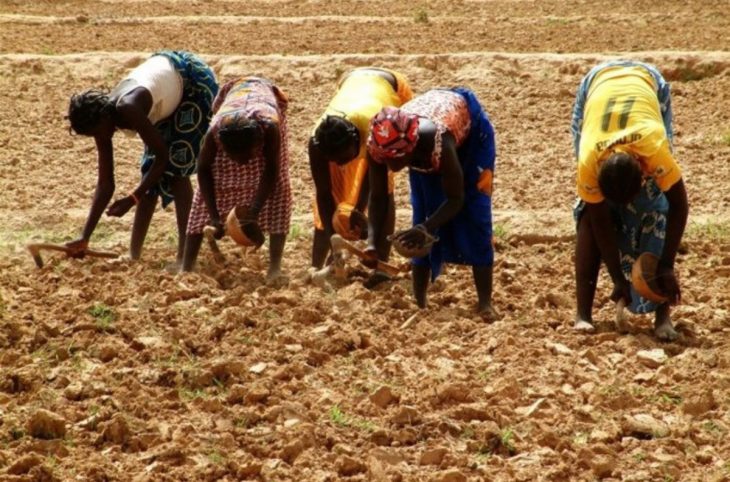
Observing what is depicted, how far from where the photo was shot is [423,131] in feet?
19.1

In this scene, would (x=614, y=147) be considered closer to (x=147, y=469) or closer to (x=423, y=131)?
(x=423, y=131)

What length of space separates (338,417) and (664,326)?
183 cm

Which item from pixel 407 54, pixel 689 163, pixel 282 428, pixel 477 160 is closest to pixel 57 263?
pixel 477 160

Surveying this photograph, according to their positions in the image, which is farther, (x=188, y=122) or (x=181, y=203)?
(x=181, y=203)

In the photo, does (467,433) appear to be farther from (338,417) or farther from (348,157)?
(348,157)

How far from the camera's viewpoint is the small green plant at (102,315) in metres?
5.90

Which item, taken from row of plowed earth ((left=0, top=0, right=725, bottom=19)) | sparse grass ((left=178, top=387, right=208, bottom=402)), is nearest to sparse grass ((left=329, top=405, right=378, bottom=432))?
sparse grass ((left=178, top=387, right=208, bottom=402))

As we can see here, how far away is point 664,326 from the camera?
19.6ft

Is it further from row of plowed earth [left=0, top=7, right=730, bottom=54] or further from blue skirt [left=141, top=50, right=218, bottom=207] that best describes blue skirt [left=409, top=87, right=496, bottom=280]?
row of plowed earth [left=0, top=7, right=730, bottom=54]

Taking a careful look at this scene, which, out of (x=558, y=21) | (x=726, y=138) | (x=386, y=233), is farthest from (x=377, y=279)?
(x=558, y=21)

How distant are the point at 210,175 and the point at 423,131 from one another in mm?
1477

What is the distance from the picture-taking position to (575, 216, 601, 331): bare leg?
19.8 ft

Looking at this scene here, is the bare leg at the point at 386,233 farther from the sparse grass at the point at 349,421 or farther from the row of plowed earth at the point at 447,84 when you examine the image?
the sparse grass at the point at 349,421

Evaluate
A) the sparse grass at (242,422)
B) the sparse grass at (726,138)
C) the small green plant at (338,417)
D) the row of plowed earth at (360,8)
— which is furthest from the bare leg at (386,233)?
the row of plowed earth at (360,8)
